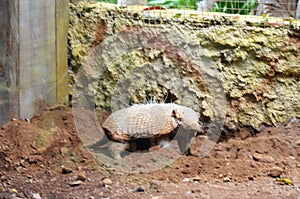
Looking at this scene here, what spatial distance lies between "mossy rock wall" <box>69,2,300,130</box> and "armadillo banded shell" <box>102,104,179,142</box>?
46cm

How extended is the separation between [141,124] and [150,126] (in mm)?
66

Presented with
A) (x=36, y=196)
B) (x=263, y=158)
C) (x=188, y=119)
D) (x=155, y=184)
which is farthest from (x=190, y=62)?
(x=36, y=196)

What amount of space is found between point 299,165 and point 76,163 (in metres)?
1.49

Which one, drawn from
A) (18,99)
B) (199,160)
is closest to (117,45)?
(18,99)

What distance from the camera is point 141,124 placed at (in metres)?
4.21

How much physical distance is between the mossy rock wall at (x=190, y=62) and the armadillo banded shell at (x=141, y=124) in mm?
462

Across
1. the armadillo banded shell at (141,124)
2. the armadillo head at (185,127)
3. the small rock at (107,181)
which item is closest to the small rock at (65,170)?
the small rock at (107,181)

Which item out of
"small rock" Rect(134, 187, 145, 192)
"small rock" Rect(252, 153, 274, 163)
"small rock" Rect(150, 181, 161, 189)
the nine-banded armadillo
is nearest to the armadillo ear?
the nine-banded armadillo

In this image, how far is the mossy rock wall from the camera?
4488 millimetres

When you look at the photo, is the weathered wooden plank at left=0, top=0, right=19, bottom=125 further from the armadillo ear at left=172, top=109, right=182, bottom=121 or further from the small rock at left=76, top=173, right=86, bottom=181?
the armadillo ear at left=172, top=109, right=182, bottom=121

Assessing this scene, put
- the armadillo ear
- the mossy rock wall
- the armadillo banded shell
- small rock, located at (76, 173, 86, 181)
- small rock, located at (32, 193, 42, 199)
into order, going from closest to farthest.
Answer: small rock, located at (32, 193, 42, 199), small rock, located at (76, 173, 86, 181), the armadillo banded shell, the armadillo ear, the mossy rock wall

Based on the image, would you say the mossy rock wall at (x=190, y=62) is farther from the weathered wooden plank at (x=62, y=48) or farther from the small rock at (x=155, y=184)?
the small rock at (x=155, y=184)

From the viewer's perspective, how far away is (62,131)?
176 inches

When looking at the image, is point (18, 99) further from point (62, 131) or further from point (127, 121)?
point (127, 121)
